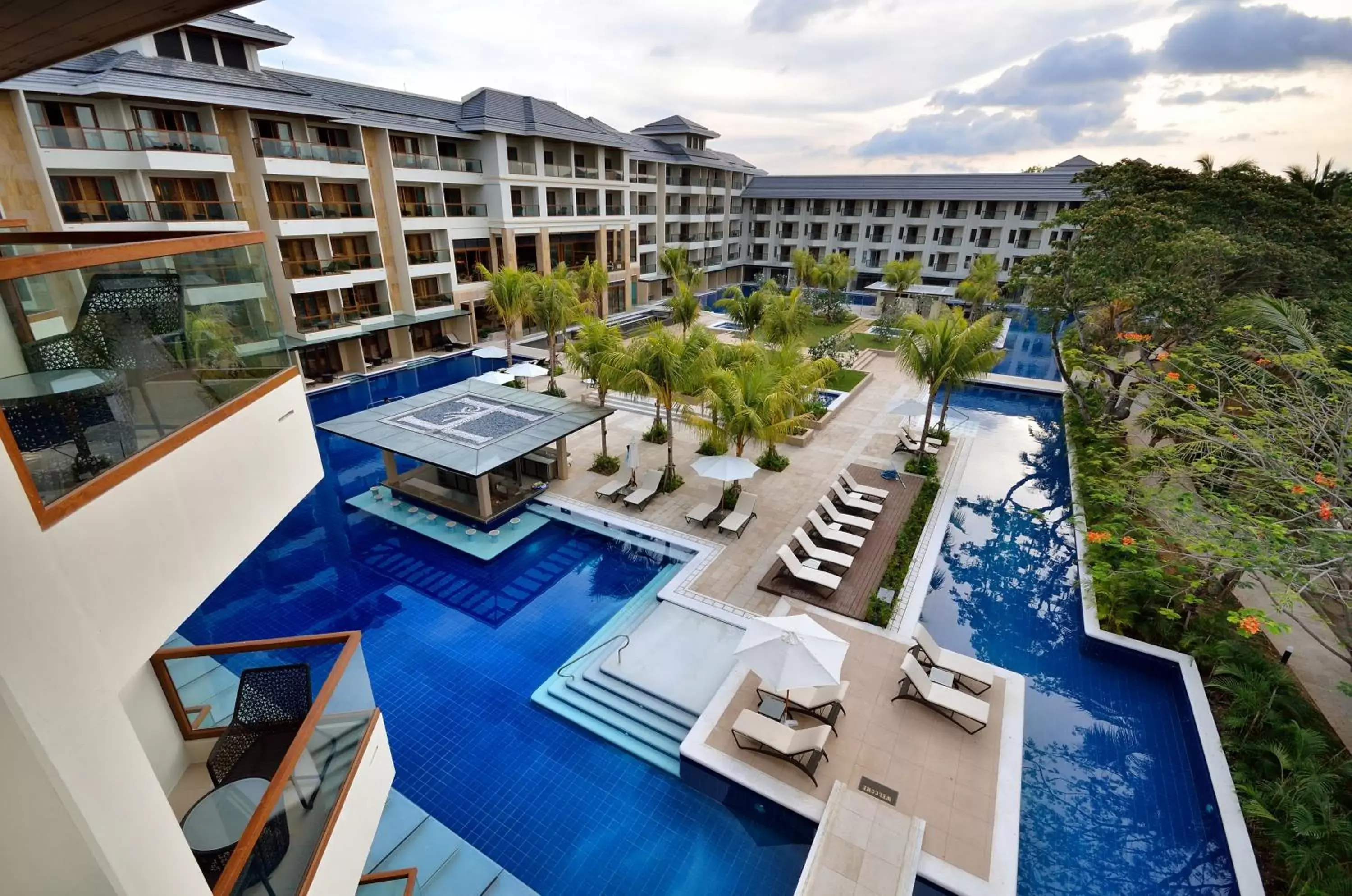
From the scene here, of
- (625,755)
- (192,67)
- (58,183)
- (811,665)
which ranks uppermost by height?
(192,67)

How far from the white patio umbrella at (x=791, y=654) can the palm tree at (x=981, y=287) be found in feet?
109

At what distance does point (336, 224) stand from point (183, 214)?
490cm

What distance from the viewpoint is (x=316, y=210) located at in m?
23.2

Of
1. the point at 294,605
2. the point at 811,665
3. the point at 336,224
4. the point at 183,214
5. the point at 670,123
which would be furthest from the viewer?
the point at 670,123

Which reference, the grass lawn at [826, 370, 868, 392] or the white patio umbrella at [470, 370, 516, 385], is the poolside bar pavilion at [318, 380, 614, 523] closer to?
the white patio umbrella at [470, 370, 516, 385]

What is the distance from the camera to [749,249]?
177 feet

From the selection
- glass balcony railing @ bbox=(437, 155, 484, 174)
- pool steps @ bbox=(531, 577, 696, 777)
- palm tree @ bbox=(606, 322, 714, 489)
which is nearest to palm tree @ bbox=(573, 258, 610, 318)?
glass balcony railing @ bbox=(437, 155, 484, 174)

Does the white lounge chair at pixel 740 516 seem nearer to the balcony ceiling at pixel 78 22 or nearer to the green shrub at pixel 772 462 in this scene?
the green shrub at pixel 772 462

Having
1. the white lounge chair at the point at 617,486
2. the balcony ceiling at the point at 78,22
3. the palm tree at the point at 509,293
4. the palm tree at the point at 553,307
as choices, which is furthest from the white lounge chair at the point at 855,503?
the palm tree at the point at 509,293

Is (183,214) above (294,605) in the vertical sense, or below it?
above

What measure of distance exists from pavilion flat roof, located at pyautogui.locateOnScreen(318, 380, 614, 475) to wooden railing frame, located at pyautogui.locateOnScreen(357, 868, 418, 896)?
298 inches

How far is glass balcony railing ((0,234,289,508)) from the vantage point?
2918mm

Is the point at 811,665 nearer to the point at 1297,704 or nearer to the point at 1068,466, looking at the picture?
the point at 1297,704

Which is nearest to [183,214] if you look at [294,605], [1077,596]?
[294,605]
